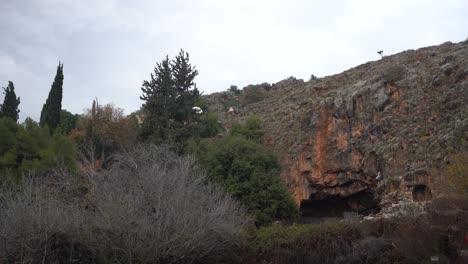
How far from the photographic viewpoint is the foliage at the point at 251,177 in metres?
21.8

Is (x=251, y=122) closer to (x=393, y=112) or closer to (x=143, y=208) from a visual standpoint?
(x=393, y=112)

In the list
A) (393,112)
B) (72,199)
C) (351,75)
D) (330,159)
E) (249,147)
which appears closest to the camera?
(72,199)

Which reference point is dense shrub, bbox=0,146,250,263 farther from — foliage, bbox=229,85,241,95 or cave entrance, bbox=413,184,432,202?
foliage, bbox=229,85,241,95

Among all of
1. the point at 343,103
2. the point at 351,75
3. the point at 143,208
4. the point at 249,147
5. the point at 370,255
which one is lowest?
the point at 370,255

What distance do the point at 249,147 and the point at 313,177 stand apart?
625 centimetres

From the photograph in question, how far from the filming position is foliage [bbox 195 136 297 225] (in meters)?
21.8

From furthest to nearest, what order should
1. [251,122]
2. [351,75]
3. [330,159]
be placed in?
[351,75] → [251,122] → [330,159]

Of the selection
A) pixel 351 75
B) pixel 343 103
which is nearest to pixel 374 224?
pixel 343 103

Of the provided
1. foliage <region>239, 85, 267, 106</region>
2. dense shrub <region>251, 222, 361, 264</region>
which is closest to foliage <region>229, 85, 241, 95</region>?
foliage <region>239, 85, 267, 106</region>

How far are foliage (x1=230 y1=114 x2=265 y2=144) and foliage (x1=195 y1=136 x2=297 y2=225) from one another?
24.8 ft

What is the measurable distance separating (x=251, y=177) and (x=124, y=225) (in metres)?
9.50

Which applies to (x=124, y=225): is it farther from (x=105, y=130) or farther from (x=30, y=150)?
(x=105, y=130)

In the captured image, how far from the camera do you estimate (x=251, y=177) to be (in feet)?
73.4

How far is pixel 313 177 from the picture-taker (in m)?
28.2
